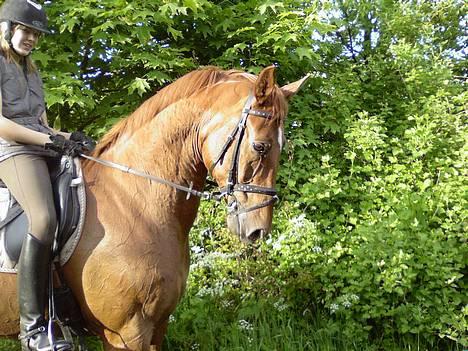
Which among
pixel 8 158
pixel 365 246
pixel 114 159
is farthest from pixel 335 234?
pixel 8 158

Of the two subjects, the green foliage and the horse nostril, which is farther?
the green foliage

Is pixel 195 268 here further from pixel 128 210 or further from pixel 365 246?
pixel 128 210

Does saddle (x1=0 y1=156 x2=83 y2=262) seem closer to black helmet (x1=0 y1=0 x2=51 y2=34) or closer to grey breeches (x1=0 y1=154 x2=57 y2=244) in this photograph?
grey breeches (x1=0 y1=154 x2=57 y2=244)

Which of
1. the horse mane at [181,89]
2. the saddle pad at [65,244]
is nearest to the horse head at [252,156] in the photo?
the horse mane at [181,89]

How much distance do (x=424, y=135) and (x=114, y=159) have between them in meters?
3.54

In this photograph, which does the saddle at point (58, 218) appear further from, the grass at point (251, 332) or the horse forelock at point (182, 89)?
the grass at point (251, 332)

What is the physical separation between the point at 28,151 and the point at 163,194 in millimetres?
778

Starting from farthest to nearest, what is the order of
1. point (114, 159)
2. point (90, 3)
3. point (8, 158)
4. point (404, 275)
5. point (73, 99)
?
point (90, 3) < point (73, 99) < point (404, 275) < point (114, 159) < point (8, 158)

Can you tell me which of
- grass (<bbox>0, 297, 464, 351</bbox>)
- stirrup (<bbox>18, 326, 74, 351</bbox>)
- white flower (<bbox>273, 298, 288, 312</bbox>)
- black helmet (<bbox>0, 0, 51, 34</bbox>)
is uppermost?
black helmet (<bbox>0, 0, 51, 34</bbox>)

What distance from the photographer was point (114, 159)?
9.71ft

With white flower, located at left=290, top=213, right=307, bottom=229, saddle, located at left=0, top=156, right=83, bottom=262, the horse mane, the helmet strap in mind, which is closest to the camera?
saddle, located at left=0, top=156, right=83, bottom=262

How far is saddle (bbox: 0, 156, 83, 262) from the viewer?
268 cm

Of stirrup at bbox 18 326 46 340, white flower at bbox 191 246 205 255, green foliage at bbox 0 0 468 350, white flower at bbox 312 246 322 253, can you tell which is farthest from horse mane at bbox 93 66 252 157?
white flower at bbox 191 246 205 255

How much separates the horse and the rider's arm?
32cm
